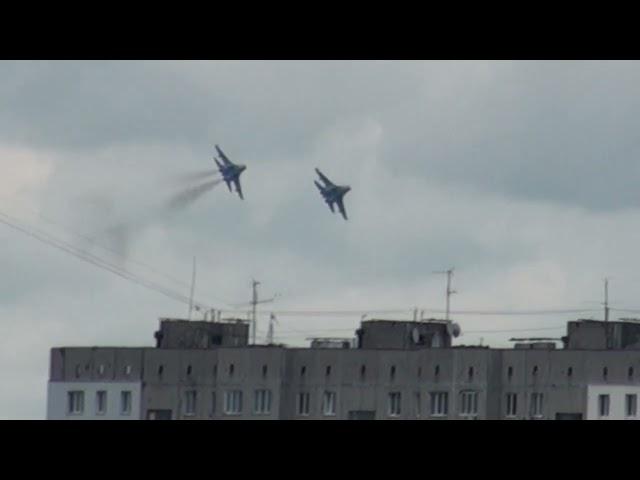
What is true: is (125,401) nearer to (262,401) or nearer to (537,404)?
(262,401)

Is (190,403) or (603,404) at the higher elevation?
(190,403)

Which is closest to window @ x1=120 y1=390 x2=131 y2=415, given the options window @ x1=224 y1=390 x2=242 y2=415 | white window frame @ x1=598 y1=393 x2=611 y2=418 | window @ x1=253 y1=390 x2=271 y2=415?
window @ x1=224 y1=390 x2=242 y2=415

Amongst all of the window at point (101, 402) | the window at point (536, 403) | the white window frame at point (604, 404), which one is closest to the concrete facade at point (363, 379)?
the window at point (536, 403)

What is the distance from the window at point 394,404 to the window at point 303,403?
2.52m

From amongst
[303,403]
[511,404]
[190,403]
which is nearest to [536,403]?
[511,404]

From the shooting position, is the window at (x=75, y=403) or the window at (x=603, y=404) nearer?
the window at (x=603, y=404)

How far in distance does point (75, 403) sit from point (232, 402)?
4.92m

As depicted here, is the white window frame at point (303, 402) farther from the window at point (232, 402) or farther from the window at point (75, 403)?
the window at point (75, 403)

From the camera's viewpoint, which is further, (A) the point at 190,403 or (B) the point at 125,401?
(A) the point at 190,403

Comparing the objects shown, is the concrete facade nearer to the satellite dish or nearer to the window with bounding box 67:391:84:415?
the satellite dish

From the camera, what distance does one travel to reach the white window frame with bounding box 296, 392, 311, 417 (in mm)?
83375

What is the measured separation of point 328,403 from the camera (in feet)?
274

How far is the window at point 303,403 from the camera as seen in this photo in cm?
8338
